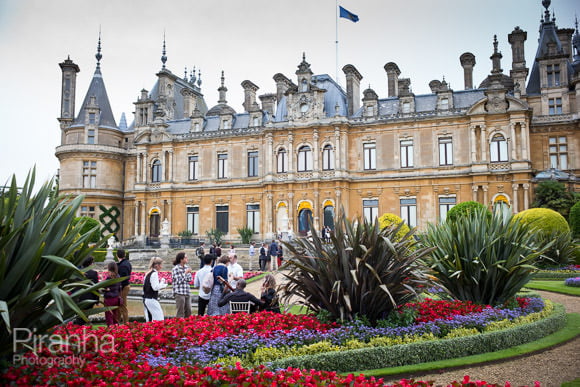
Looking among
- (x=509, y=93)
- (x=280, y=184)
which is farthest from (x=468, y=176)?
(x=280, y=184)

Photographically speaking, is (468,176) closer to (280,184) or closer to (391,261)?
(280,184)

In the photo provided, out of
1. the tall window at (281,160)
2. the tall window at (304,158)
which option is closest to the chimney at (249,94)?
the tall window at (281,160)

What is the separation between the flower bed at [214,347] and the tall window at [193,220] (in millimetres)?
28559

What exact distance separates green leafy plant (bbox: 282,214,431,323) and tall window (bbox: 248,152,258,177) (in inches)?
1081

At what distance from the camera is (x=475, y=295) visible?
32.6ft

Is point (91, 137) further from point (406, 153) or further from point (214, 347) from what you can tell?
point (214, 347)

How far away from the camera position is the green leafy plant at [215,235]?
3368 centimetres

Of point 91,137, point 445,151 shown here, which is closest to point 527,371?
point 445,151

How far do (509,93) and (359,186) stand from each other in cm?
1118

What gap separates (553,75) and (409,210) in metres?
12.4

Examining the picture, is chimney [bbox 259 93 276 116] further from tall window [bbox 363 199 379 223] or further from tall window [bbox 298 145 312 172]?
tall window [bbox 363 199 379 223]

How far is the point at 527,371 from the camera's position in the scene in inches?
262

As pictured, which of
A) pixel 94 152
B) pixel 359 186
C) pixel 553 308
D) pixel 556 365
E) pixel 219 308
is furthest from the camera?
pixel 94 152

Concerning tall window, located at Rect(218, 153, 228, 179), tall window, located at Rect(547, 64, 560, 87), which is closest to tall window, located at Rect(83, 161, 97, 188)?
tall window, located at Rect(218, 153, 228, 179)
